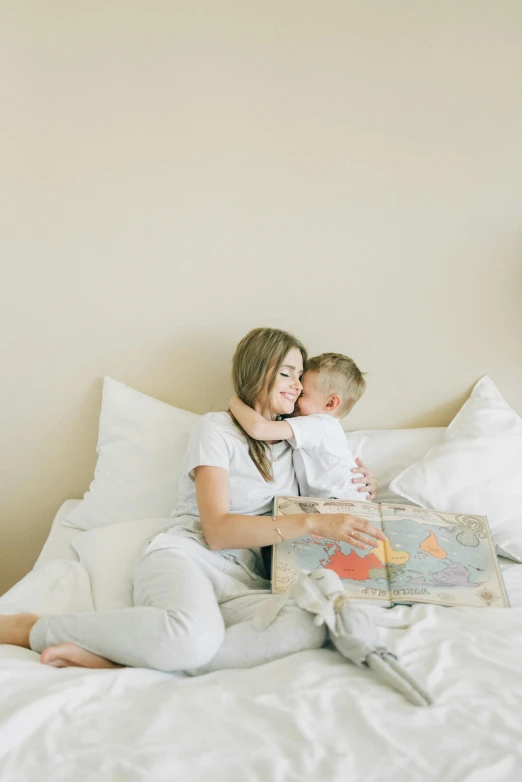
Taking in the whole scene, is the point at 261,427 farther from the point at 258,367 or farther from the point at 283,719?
the point at 283,719

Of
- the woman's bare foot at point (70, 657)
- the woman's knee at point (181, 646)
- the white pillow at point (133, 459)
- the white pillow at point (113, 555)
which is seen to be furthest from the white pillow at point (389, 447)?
the woman's bare foot at point (70, 657)

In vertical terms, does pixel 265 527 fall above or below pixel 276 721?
above

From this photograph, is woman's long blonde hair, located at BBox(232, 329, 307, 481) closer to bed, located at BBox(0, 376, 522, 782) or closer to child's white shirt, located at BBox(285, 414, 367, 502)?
child's white shirt, located at BBox(285, 414, 367, 502)

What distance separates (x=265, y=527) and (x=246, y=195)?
0.95m

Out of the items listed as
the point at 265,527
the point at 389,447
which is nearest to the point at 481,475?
the point at 389,447

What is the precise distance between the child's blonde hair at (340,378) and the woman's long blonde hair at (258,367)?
3.6 inches

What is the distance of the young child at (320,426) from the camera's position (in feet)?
5.03

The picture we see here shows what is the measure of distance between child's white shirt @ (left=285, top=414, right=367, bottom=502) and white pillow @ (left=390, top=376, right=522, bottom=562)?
0.15 meters

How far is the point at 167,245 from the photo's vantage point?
181 centimetres

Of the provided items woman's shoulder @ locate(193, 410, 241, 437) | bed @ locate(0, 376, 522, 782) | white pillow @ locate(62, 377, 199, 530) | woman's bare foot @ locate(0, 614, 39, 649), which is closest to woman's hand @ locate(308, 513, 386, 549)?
bed @ locate(0, 376, 522, 782)

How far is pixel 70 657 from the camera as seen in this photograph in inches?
44.1

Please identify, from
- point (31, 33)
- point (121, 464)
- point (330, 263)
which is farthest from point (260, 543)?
point (31, 33)

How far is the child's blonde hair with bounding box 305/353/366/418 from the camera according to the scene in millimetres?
1642

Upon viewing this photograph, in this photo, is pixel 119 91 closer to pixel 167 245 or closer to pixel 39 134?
pixel 39 134
